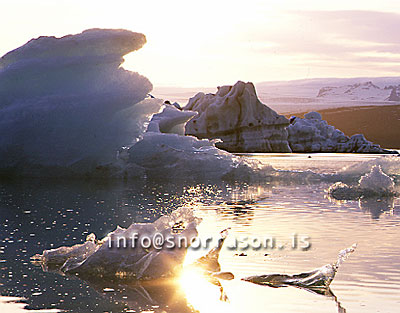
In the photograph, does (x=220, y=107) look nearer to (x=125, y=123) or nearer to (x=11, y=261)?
(x=125, y=123)

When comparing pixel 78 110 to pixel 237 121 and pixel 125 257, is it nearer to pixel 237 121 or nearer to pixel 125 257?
pixel 125 257

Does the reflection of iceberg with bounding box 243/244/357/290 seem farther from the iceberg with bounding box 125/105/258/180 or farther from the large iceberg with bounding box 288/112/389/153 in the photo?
the large iceberg with bounding box 288/112/389/153

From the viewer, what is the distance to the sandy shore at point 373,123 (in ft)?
238

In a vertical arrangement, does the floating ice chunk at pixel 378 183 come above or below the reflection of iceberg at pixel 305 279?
below

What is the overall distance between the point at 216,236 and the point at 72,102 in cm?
906

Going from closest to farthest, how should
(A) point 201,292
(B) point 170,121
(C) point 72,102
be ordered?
(A) point 201,292 → (C) point 72,102 → (B) point 170,121

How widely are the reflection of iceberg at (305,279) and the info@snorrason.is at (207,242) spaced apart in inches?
34.6

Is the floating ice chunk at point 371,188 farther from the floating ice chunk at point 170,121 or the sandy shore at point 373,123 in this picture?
the sandy shore at point 373,123

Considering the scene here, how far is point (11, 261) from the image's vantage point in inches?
254

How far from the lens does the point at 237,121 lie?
36.7m

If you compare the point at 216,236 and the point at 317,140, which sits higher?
the point at 216,236

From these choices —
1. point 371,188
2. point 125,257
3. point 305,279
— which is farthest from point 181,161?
point 305,279

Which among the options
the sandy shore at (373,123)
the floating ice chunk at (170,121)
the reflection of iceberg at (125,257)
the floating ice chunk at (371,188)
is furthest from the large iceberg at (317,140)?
the reflection of iceberg at (125,257)

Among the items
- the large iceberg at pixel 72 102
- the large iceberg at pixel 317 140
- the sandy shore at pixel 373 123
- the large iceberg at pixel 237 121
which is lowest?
the sandy shore at pixel 373 123
